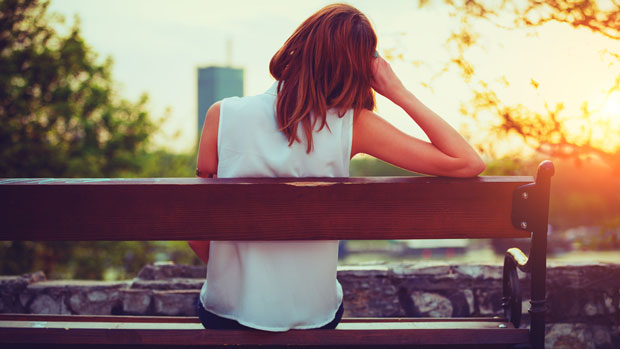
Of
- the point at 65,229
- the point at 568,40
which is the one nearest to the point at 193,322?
the point at 65,229

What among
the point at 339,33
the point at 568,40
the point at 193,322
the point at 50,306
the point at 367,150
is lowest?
the point at 50,306

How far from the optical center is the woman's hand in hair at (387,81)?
178cm

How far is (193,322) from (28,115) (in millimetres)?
11846

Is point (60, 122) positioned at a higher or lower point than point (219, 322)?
higher

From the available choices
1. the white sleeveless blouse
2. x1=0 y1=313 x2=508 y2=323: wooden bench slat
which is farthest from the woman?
x1=0 y1=313 x2=508 y2=323: wooden bench slat

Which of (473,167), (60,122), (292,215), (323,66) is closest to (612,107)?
(473,167)

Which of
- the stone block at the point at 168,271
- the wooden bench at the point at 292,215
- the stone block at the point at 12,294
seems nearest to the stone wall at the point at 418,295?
the stone block at the point at 12,294

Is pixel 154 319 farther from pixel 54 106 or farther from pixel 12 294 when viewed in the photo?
pixel 54 106

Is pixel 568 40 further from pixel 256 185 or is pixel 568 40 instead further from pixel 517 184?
pixel 256 185

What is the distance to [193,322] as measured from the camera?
6.39ft

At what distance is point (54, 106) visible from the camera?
1226 centimetres

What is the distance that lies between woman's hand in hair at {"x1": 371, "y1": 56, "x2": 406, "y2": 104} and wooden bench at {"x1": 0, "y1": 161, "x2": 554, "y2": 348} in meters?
0.36

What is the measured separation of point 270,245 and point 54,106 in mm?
12064

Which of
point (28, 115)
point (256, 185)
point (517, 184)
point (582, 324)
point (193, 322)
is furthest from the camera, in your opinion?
point (28, 115)
